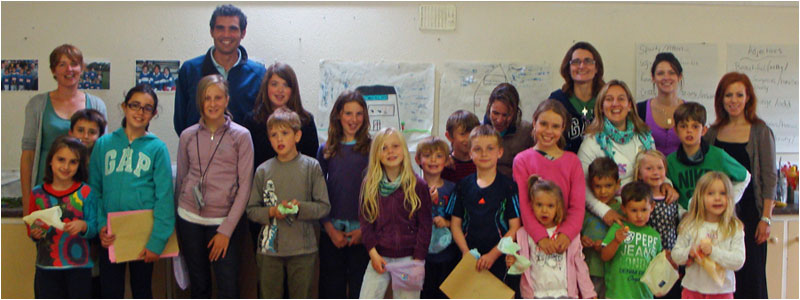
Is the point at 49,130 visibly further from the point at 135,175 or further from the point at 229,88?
the point at 229,88

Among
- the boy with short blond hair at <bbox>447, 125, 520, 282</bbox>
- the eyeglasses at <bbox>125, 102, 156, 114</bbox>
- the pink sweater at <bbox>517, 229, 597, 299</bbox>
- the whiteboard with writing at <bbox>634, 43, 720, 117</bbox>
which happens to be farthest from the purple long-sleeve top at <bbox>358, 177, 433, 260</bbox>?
the whiteboard with writing at <bbox>634, 43, 720, 117</bbox>

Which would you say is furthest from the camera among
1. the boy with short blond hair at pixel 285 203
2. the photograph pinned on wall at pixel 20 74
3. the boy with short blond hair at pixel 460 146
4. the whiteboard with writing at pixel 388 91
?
the whiteboard with writing at pixel 388 91

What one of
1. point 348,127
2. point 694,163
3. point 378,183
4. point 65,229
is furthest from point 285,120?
point 694,163

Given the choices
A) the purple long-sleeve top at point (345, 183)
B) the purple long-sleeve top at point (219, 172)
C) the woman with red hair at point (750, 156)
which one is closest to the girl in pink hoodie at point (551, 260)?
the purple long-sleeve top at point (345, 183)

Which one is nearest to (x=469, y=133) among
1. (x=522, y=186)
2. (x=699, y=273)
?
(x=522, y=186)

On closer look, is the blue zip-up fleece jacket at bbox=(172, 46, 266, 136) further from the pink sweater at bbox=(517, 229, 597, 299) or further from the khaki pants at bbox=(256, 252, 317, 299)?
the pink sweater at bbox=(517, 229, 597, 299)

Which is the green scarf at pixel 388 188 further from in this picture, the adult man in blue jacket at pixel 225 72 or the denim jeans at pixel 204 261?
the adult man in blue jacket at pixel 225 72

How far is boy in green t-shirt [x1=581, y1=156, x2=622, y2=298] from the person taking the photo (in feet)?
8.30

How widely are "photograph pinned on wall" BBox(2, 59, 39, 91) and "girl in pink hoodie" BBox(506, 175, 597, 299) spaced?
3008 mm

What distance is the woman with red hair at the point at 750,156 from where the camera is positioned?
282cm

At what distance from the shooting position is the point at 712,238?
2506 millimetres

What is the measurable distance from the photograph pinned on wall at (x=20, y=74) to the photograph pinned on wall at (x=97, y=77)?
28 cm

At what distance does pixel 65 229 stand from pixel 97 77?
1.31m

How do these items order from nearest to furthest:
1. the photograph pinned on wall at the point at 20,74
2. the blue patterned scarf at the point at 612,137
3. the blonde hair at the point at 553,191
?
the blonde hair at the point at 553,191, the blue patterned scarf at the point at 612,137, the photograph pinned on wall at the point at 20,74
